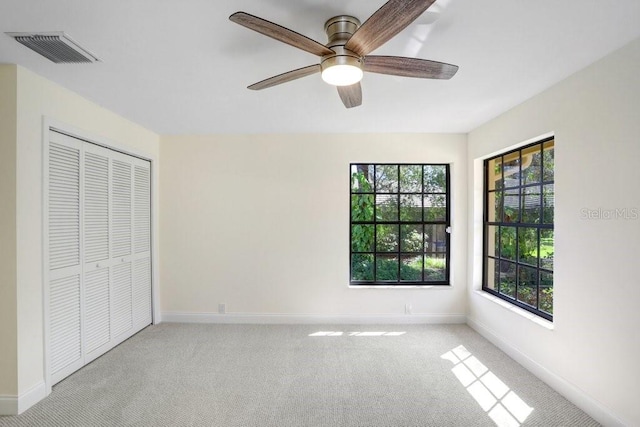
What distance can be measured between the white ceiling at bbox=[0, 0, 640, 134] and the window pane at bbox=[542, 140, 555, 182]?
0.48 m

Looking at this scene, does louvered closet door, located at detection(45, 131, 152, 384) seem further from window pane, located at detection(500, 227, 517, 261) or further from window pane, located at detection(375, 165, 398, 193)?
window pane, located at detection(500, 227, 517, 261)

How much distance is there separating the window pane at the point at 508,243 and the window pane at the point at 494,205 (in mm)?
173

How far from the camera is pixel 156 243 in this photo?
391 cm

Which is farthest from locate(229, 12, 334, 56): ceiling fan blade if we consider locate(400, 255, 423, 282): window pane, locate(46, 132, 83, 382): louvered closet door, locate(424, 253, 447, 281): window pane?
locate(424, 253, 447, 281): window pane

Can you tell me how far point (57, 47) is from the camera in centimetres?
187

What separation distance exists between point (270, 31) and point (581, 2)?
1518 millimetres

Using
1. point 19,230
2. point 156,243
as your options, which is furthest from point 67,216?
point 156,243

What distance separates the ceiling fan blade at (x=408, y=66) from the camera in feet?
5.41

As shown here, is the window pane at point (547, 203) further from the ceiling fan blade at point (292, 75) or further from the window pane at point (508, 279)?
the ceiling fan blade at point (292, 75)

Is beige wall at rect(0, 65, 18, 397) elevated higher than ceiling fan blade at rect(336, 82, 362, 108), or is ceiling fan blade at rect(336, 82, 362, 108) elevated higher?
ceiling fan blade at rect(336, 82, 362, 108)

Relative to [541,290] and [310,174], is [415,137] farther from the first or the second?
[541,290]

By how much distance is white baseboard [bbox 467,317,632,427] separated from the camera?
6.60ft

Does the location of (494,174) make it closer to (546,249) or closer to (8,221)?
(546,249)

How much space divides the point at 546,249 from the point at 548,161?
0.78 metres
